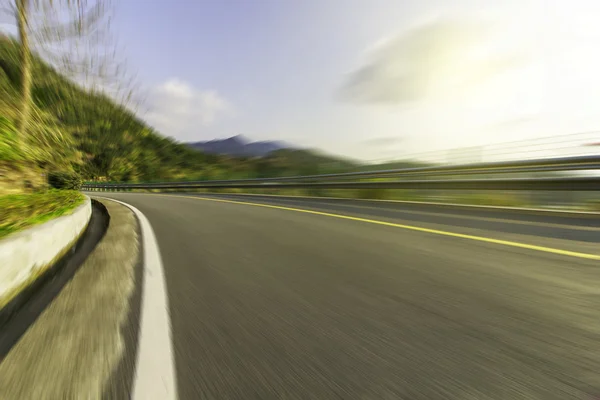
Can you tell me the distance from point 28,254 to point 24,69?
5474mm

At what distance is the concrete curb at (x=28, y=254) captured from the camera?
94.7 inches

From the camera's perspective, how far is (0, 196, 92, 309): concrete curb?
241cm

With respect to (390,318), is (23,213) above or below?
above

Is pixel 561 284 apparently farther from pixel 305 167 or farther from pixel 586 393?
pixel 305 167

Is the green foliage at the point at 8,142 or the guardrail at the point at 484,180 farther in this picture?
the guardrail at the point at 484,180

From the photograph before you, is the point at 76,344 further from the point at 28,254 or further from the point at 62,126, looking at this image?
the point at 62,126

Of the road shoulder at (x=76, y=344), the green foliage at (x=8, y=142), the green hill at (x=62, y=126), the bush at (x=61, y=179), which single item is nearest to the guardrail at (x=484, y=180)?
the road shoulder at (x=76, y=344)

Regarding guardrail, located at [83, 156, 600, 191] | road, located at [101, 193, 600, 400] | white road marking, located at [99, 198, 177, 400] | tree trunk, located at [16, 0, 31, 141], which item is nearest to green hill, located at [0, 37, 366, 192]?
tree trunk, located at [16, 0, 31, 141]

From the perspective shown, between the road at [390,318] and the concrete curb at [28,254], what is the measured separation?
1.13 m

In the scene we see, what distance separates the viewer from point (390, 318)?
2.18 metres

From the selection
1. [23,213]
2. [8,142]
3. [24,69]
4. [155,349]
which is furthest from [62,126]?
[155,349]

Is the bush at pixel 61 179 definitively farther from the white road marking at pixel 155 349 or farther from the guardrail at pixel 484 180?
the guardrail at pixel 484 180

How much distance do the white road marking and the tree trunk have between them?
5.22 metres

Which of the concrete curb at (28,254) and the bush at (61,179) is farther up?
the bush at (61,179)
